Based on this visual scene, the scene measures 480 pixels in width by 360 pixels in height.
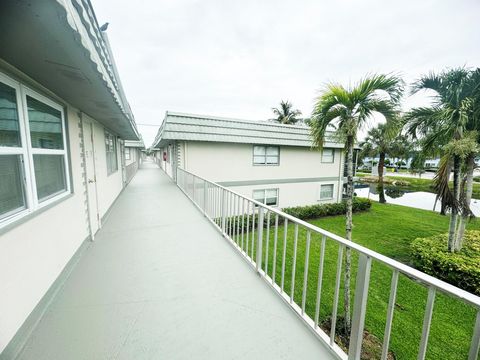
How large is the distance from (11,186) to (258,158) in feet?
30.6

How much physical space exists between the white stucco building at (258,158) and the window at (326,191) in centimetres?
6


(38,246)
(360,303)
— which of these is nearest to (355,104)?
(360,303)

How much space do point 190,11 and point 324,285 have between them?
8.84 m

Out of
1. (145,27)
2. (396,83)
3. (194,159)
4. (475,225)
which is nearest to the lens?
(396,83)

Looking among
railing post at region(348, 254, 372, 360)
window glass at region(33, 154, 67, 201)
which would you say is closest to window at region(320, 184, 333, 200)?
railing post at region(348, 254, 372, 360)

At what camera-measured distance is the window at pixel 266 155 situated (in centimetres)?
1046

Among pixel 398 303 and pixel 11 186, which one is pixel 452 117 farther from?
pixel 11 186

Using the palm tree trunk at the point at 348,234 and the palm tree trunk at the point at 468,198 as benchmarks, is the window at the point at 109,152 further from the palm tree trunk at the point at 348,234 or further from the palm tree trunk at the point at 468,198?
the palm tree trunk at the point at 468,198

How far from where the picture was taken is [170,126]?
825cm

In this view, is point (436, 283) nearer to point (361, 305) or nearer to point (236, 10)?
point (361, 305)

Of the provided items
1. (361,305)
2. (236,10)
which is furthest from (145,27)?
(361,305)

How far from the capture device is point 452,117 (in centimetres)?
442

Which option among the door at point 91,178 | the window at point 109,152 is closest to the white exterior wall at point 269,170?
the window at point 109,152

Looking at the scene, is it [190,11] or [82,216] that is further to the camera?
[190,11]
